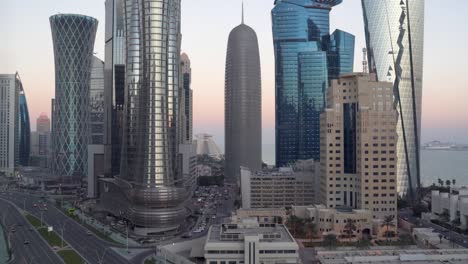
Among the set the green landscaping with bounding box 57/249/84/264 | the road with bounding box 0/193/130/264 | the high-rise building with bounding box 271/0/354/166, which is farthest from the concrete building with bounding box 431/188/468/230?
the high-rise building with bounding box 271/0/354/166

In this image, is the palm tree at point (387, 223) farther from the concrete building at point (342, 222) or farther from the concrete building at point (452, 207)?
the concrete building at point (452, 207)

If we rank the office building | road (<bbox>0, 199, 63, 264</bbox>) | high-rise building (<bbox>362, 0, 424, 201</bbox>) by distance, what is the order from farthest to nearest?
the office building < high-rise building (<bbox>362, 0, 424, 201</bbox>) < road (<bbox>0, 199, 63, 264</bbox>)

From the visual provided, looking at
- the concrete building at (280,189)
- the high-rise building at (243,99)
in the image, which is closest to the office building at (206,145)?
the high-rise building at (243,99)

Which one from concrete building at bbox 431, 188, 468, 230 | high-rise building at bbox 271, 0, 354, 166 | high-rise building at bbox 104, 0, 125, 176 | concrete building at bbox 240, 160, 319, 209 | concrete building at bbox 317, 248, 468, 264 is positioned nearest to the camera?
concrete building at bbox 317, 248, 468, 264

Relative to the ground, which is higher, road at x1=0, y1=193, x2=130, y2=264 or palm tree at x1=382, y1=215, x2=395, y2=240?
palm tree at x1=382, y1=215, x2=395, y2=240

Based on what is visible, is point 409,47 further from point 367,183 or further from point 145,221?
point 145,221

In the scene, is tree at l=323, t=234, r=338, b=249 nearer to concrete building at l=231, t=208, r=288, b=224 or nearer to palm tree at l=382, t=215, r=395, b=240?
palm tree at l=382, t=215, r=395, b=240

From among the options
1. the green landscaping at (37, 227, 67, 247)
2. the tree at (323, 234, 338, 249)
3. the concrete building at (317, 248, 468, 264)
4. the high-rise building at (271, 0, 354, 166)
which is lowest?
the green landscaping at (37, 227, 67, 247)
